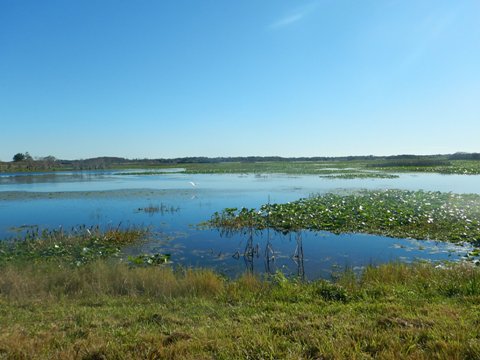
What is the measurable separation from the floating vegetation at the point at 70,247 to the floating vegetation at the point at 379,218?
17.1ft

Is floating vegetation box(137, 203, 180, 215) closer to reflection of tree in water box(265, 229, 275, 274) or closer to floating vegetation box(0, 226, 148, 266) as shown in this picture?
floating vegetation box(0, 226, 148, 266)

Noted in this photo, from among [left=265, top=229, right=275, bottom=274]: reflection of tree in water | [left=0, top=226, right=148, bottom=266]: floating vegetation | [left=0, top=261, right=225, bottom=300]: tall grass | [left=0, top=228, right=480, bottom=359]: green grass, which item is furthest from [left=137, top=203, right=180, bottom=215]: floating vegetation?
[left=0, top=261, right=225, bottom=300]: tall grass

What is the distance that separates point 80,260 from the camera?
11352 millimetres

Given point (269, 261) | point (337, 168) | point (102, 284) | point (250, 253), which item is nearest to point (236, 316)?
point (102, 284)

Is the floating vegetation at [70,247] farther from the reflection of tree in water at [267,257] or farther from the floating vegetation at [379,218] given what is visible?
the floating vegetation at [379,218]

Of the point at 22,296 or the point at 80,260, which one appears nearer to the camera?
the point at 22,296

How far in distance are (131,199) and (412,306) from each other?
84.0ft

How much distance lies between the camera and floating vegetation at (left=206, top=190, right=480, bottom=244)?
594 inches

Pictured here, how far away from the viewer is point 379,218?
17.2 metres

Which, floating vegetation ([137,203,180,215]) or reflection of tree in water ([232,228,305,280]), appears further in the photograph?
floating vegetation ([137,203,180,215])

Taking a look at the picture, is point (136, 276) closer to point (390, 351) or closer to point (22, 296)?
point (22, 296)

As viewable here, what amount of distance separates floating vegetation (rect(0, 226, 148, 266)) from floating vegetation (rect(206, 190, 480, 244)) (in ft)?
17.1

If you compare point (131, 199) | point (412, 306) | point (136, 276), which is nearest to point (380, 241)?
point (412, 306)

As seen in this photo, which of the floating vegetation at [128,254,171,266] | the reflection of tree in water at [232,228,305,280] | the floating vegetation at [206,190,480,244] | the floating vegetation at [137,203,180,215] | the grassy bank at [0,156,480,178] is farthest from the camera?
the grassy bank at [0,156,480,178]
